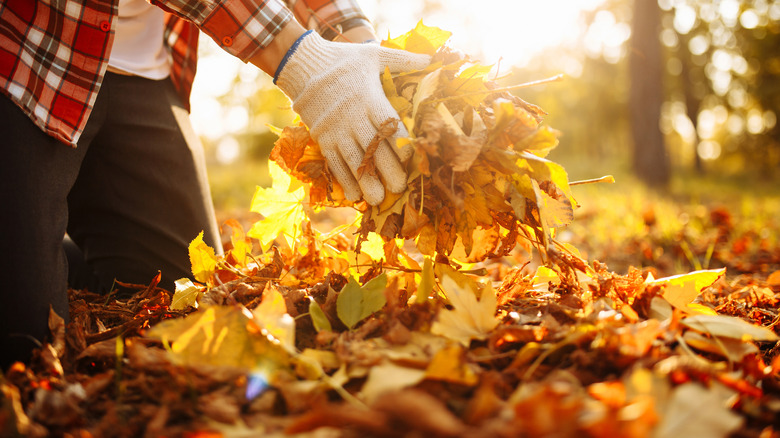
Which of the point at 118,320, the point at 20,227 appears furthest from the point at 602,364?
the point at 20,227

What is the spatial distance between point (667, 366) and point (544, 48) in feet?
87.9

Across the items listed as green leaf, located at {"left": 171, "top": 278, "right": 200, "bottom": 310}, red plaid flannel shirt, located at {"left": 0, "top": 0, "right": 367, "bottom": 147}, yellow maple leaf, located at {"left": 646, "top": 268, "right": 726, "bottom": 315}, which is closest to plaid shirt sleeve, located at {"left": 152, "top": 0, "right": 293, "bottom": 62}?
red plaid flannel shirt, located at {"left": 0, "top": 0, "right": 367, "bottom": 147}

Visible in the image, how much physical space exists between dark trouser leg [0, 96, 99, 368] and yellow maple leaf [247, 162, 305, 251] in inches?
21.4

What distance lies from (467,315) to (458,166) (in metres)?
0.36

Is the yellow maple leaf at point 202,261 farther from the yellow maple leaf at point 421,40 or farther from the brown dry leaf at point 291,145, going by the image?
the yellow maple leaf at point 421,40

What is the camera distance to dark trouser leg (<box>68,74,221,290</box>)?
72.5 inches

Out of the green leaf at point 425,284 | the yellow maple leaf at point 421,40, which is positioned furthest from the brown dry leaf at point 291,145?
the green leaf at point 425,284

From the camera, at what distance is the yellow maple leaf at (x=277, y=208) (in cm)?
149

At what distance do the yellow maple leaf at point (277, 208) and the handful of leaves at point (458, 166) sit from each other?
0.08m

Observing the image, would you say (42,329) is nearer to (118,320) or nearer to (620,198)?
(118,320)

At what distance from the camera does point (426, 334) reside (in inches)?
40.1

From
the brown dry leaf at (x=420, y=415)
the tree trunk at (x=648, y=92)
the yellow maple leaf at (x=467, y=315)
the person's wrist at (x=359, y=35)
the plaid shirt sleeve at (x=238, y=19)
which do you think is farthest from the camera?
the tree trunk at (x=648, y=92)

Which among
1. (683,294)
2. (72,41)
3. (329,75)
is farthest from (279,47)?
(683,294)

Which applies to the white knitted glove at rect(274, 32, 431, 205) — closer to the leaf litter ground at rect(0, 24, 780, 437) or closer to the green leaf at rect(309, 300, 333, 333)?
the leaf litter ground at rect(0, 24, 780, 437)
